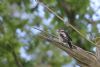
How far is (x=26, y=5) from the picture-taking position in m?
12.0

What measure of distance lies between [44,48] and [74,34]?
315cm

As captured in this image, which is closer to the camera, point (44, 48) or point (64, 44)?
point (64, 44)

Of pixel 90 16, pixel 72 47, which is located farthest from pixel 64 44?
pixel 90 16

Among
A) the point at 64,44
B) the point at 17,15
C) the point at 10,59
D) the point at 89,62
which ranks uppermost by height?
the point at 17,15

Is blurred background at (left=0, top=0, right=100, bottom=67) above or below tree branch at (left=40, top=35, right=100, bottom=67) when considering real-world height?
above

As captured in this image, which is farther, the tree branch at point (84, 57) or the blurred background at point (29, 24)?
the blurred background at point (29, 24)

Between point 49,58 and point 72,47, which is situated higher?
point 49,58

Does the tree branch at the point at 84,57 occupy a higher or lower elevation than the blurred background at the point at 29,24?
lower

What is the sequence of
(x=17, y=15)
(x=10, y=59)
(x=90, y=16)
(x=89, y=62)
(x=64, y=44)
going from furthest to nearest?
(x=17, y=15) → (x=10, y=59) → (x=90, y=16) → (x=64, y=44) → (x=89, y=62)

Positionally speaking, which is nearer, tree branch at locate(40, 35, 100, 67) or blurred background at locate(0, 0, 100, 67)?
tree branch at locate(40, 35, 100, 67)

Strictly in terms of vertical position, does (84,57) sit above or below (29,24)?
below

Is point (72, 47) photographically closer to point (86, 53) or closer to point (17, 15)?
point (86, 53)

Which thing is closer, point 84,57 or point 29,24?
point 84,57

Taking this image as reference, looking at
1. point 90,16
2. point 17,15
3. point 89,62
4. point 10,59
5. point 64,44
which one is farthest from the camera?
Result: point 17,15
